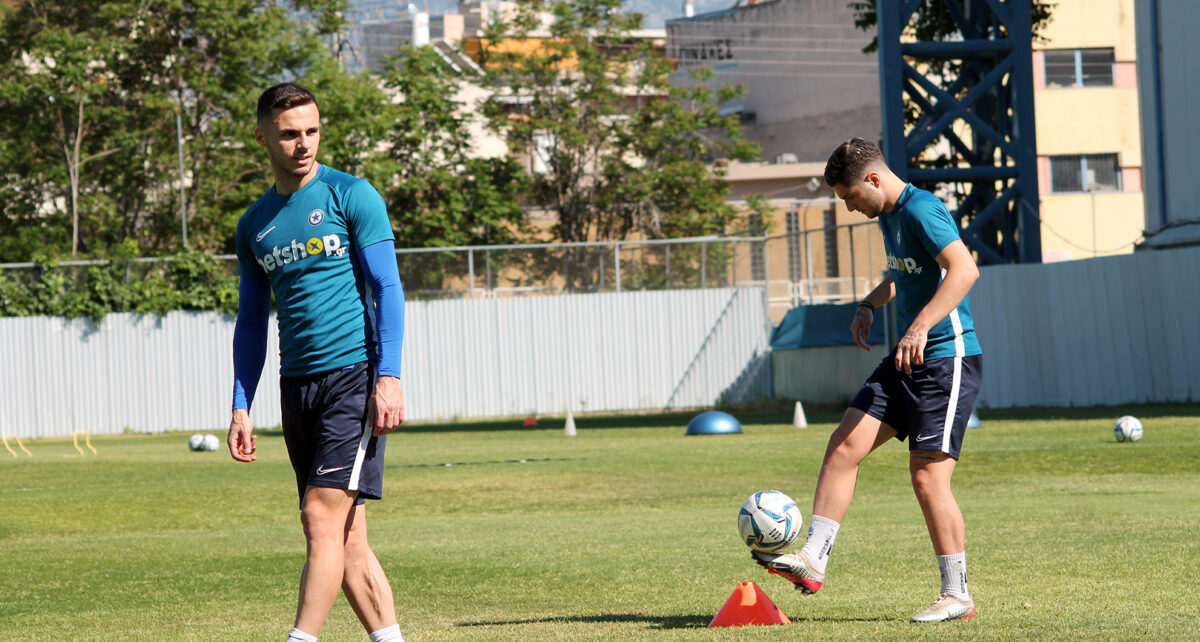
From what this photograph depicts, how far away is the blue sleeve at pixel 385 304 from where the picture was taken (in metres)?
5.02

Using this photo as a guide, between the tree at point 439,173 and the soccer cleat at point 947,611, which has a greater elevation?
the tree at point 439,173

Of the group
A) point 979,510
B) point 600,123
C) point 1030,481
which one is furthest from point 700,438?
point 600,123

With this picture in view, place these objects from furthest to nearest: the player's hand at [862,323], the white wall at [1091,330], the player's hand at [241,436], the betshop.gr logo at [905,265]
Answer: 1. the white wall at [1091,330]
2. the player's hand at [862,323]
3. the betshop.gr logo at [905,265]
4. the player's hand at [241,436]

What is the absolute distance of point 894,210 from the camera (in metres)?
6.42

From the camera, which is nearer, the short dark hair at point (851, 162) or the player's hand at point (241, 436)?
the player's hand at point (241, 436)

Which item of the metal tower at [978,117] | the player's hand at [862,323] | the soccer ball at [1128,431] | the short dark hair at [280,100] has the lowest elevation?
the soccer ball at [1128,431]

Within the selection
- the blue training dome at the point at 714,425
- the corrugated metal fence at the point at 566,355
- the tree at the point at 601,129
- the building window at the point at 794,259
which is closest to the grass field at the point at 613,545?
the blue training dome at the point at 714,425

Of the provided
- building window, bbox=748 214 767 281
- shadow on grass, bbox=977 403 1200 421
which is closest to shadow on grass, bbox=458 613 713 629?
shadow on grass, bbox=977 403 1200 421

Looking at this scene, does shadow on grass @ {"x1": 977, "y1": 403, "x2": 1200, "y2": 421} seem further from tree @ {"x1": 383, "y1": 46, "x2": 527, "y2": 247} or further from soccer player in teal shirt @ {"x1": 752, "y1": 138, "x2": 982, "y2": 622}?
tree @ {"x1": 383, "y1": 46, "x2": 527, "y2": 247}

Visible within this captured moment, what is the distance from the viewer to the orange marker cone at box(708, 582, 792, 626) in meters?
6.18

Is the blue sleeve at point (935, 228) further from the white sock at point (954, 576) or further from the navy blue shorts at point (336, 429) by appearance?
the navy blue shorts at point (336, 429)

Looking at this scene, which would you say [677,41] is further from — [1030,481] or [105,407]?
[1030,481]

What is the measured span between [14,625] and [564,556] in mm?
3349

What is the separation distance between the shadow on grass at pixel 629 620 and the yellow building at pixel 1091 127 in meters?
48.8
